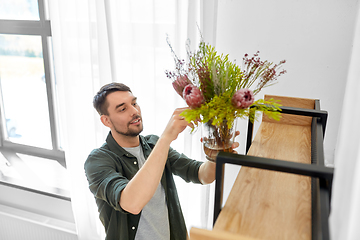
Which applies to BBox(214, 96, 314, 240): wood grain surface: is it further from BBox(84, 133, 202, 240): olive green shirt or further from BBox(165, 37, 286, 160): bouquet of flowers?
BBox(84, 133, 202, 240): olive green shirt

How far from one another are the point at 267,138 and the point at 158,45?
101 cm

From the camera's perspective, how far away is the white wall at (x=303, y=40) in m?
1.42

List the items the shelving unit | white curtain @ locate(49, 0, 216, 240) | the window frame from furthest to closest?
the window frame < white curtain @ locate(49, 0, 216, 240) < the shelving unit

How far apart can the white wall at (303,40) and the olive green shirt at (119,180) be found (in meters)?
0.61

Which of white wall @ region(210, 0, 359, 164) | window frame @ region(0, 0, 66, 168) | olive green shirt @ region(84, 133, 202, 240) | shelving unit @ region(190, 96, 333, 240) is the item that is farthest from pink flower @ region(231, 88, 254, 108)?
window frame @ region(0, 0, 66, 168)

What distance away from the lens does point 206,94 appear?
75cm

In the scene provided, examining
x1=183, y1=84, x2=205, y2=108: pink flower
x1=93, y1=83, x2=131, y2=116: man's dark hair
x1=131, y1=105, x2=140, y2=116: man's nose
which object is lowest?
x1=131, y1=105, x2=140, y2=116: man's nose

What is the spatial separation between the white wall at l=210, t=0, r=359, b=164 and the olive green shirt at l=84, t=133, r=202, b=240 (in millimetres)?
612

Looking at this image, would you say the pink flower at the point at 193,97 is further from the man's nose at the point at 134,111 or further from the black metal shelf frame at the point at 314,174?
the man's nose at the point at 134,111

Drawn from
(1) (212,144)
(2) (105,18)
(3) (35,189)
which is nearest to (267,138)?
(1) (212,144)

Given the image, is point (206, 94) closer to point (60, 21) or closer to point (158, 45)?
point (158, 45)

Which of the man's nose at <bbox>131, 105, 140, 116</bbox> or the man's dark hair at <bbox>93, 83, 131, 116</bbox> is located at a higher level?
the man's dark hair at <bbox>93, 83, 131, 116</bbox>

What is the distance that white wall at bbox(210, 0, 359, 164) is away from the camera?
1.42 metres

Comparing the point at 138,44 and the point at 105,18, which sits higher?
the point at 105,18
